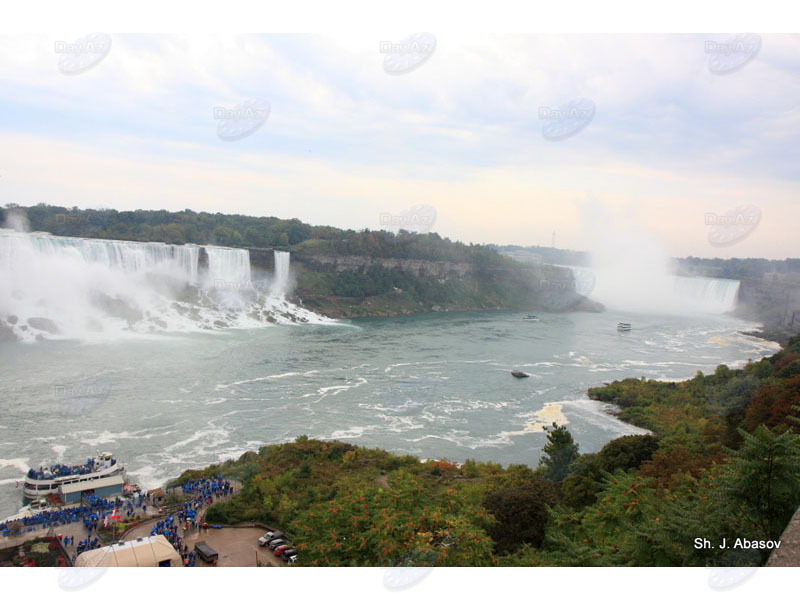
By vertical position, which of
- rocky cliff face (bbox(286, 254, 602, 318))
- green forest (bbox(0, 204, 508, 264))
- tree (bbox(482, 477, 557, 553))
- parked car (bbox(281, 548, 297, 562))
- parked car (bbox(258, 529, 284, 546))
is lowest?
parked car (bbox(258, 529, 284, 546))

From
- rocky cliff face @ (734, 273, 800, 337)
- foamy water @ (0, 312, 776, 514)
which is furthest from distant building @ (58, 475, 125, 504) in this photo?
rocky cliff face @ (734, 273, 800, 337)

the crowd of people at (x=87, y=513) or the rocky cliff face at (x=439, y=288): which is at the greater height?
the rocky cliff face at (x=439, y=288)

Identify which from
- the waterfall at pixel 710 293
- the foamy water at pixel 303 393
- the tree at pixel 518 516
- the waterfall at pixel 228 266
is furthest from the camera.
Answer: the waterfall at pixel 710 293

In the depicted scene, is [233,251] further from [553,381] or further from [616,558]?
[616,558]

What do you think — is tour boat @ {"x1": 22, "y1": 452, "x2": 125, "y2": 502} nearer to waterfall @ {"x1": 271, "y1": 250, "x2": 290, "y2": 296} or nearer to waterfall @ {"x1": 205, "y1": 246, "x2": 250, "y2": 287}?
waterfall @ {"x1": 205, "y1": 246, "x2": 250, "y2": 287}

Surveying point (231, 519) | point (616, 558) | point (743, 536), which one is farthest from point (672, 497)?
point (231, 519)

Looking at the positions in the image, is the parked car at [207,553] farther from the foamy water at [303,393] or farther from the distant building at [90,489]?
the foamy water at [303,393]

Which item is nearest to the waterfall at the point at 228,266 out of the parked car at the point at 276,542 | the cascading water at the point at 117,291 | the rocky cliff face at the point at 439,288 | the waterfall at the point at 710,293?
the cascading water at the point at 117,291
